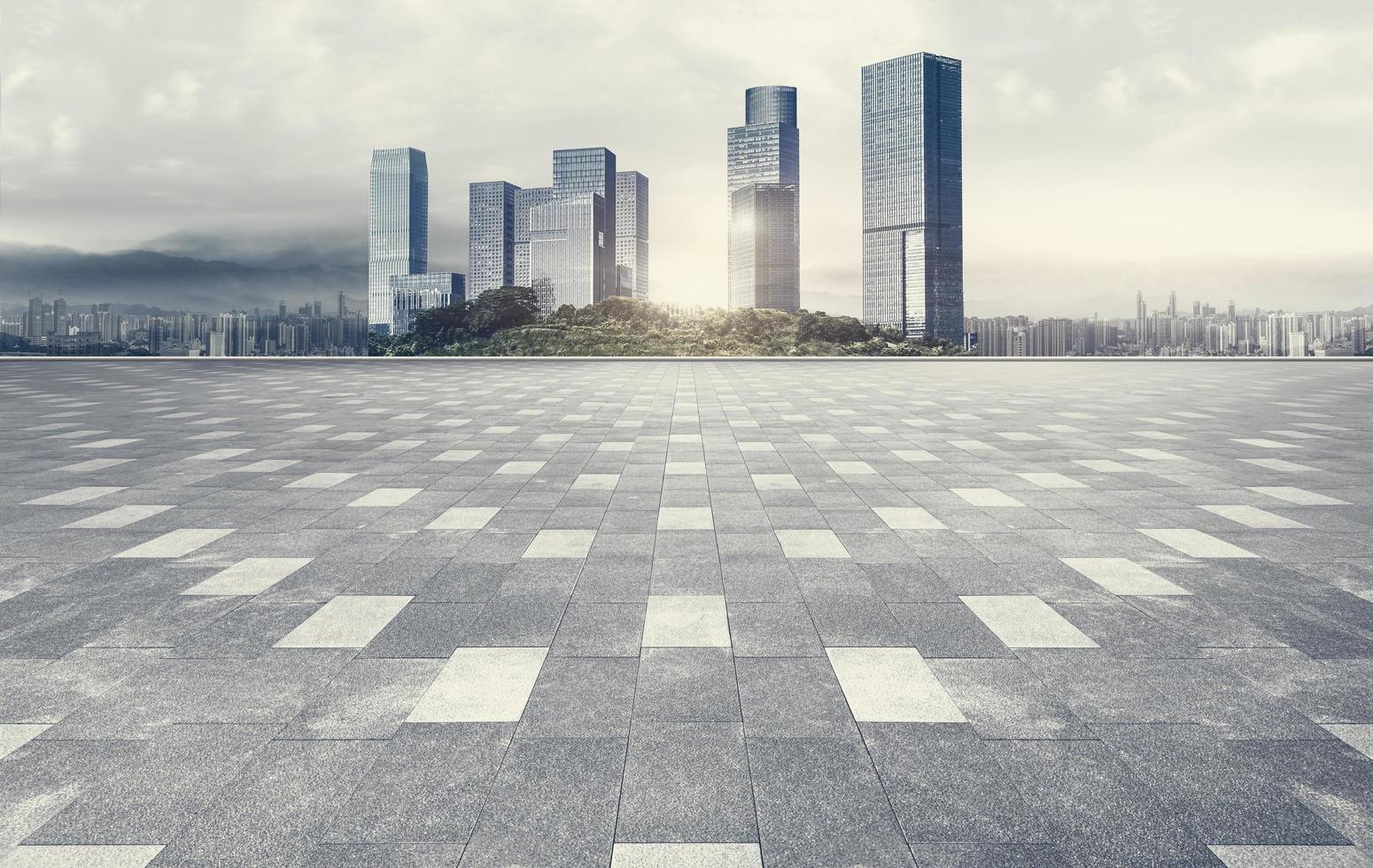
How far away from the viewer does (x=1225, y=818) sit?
3.07 meters

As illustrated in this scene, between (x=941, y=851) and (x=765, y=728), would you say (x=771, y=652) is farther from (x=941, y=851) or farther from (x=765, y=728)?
(x=941, y=851)

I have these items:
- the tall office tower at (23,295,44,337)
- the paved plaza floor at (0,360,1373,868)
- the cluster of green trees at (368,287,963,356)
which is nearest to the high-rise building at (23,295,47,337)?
the tall office tower at (23,295,44,337)

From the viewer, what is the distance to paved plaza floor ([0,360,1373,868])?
3037mm

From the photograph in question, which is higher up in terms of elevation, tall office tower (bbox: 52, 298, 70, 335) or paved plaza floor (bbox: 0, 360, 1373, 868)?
tall office tower (bbox: 52, 298, 70, 335)

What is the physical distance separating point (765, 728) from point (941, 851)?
3.43 feet

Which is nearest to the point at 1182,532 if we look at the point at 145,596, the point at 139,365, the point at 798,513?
the point at 798,513

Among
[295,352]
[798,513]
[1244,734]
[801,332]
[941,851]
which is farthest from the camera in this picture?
A: [801,332]

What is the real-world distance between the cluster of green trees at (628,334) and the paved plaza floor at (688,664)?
45.8 m

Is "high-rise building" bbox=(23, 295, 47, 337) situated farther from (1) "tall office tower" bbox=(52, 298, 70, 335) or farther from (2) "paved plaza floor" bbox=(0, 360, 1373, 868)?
(2) "paved plaza floor" bbox=(0, 360, 1373, 868)

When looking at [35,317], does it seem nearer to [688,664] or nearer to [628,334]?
[628,334]

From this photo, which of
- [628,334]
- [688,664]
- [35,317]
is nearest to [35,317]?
[35,317]

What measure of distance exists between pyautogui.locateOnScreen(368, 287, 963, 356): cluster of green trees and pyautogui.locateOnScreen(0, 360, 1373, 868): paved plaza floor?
150ft

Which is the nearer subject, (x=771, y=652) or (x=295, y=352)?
(x=771, y=652)

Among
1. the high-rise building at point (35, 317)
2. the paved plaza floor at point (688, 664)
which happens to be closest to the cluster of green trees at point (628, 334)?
the high-rise building at point (35, 317)
